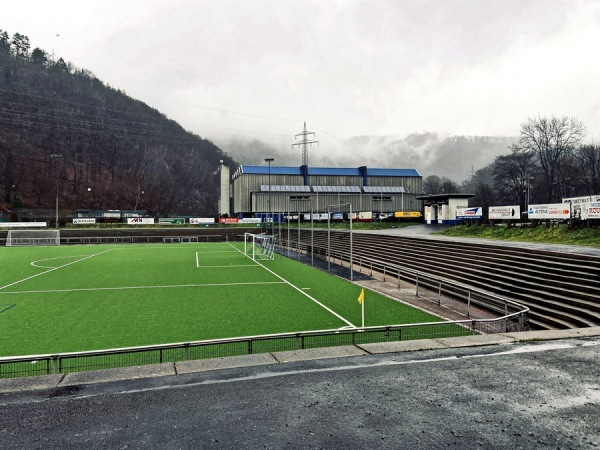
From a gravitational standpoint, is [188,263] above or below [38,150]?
below

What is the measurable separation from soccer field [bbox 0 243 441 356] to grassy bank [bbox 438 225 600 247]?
12.4 m

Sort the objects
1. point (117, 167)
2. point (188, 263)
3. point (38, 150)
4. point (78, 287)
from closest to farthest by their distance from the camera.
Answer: point (78, 287) → point (188, 263) → point (38, 150) → point (117, 167)

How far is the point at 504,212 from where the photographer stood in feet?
101

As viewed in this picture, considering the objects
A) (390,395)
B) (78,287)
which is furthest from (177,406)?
(78,287)

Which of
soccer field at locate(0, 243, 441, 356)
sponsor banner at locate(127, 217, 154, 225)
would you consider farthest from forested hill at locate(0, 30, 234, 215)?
soccer field at locate(0, 243, 441, 356)

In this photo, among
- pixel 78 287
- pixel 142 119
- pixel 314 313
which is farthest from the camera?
pixel 142 119

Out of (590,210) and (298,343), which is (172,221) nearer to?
(590,210)

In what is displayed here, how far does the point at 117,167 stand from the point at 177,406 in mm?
157446

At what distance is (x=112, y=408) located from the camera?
5.62 metres

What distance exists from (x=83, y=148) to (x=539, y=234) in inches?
5902

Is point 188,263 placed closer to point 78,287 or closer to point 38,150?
point 78,287

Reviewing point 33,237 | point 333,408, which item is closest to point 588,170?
point 333,408

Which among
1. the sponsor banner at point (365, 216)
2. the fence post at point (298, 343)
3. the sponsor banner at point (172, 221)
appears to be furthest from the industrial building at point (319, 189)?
the fence post at point (298, 343)

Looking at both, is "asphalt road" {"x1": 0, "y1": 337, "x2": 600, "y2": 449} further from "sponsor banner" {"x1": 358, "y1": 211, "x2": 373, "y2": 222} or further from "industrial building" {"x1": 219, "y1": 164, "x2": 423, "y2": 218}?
"industrial building" {"x1": 219, "y1": 164, "x2": 423, "y2": 218}
